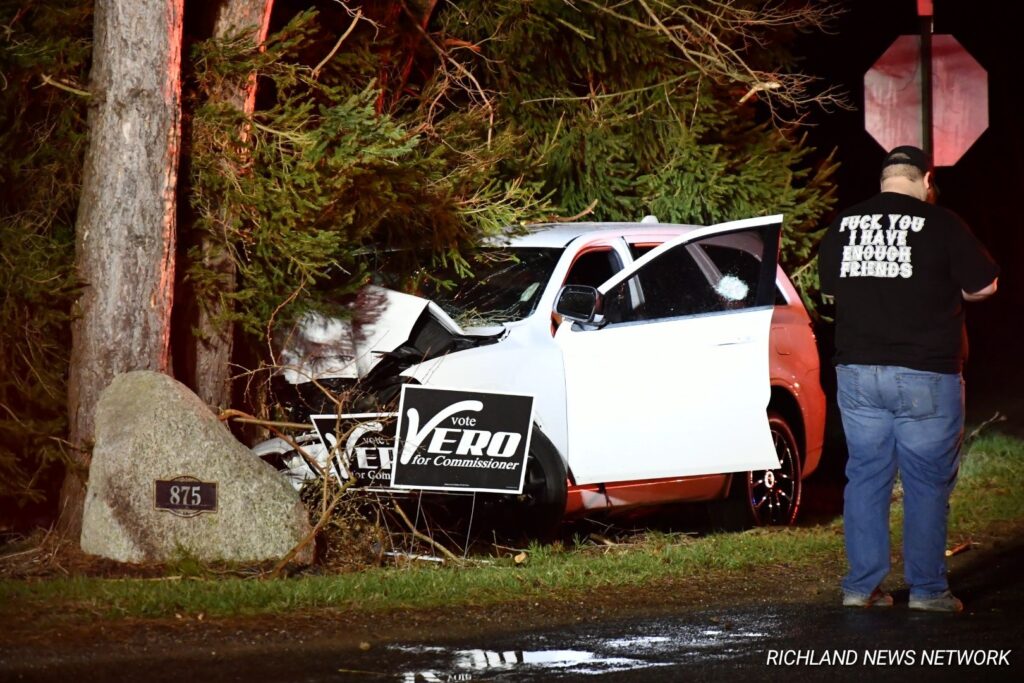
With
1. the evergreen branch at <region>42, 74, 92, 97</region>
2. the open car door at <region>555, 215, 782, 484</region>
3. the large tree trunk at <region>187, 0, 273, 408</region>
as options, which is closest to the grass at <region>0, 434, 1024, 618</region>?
the open car door at <region>555, 215, 782, 484</region>

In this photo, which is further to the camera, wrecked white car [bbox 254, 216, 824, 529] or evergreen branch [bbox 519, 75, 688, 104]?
evergreen branch [bbox 519, 75, 688, 104]

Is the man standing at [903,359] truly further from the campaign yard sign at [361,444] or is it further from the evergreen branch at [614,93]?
the evergreen branch at [614,93]

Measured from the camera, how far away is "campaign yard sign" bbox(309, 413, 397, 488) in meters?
8.38

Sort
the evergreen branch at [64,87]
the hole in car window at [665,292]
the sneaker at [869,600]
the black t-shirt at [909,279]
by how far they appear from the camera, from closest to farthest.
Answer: the black t-shirt at [909,279]
the sneaker at [869,600]
the evergreen branch at [64,87]
the hole in car window at [665,292]

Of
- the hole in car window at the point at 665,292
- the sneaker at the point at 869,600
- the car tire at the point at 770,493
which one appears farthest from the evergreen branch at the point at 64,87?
the sneaker at the point at 869,600

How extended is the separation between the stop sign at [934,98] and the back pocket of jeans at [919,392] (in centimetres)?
476

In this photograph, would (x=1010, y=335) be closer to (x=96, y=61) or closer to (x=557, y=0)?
(x=557, y=0)

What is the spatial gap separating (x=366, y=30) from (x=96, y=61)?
2489 mm

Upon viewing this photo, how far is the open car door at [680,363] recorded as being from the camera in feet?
29.0

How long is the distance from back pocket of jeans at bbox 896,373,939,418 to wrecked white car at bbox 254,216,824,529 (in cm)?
219

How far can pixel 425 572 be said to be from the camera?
319 inches

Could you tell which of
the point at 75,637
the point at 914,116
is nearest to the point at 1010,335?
the point at 914,116

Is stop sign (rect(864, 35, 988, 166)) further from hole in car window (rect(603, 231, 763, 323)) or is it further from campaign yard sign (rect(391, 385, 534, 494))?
campaign yard sign (rect(391, 385, 534, 494))

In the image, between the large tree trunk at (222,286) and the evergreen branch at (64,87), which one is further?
the large tree trunk at (222,286)
